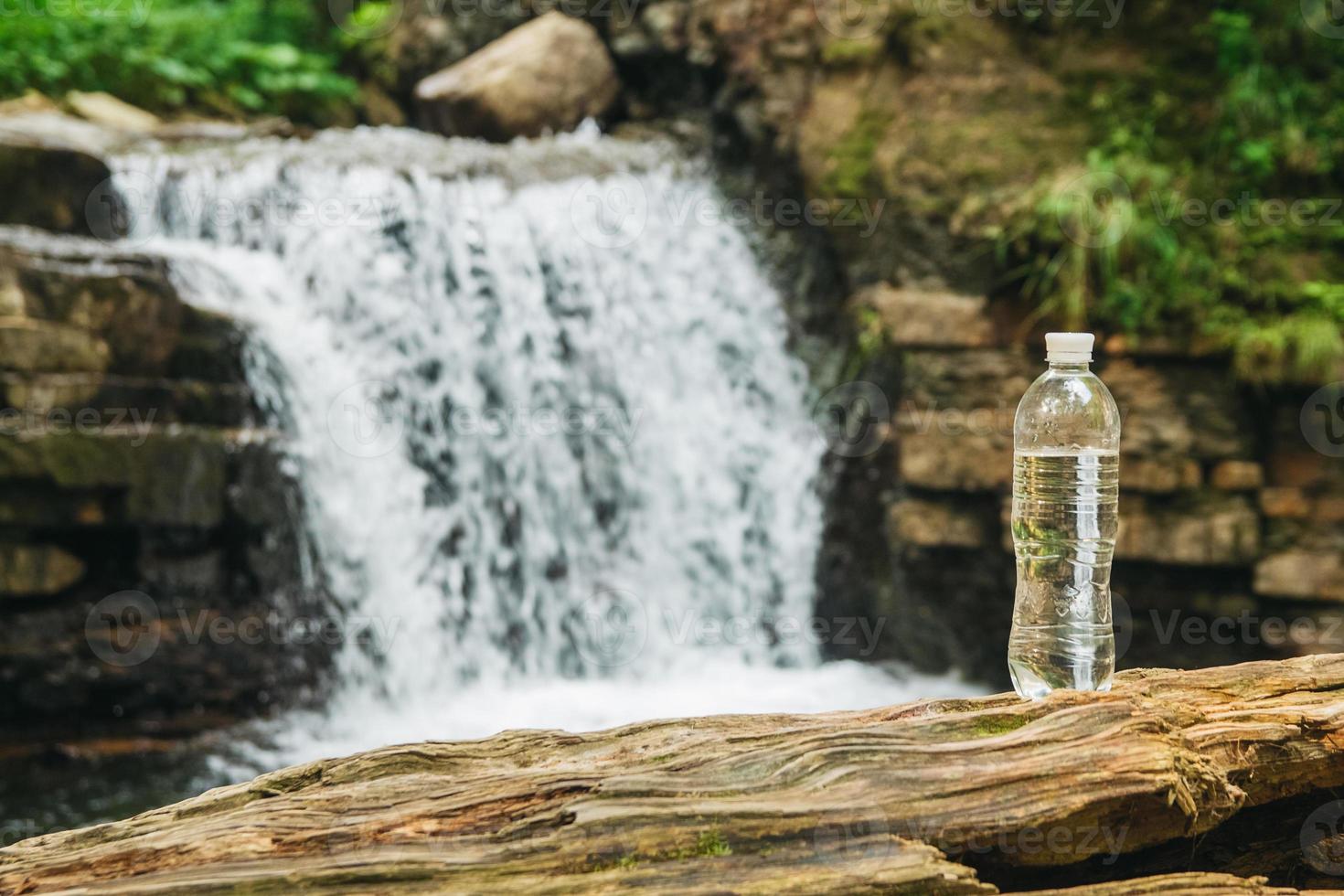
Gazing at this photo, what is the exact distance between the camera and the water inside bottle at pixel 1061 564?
2352mm

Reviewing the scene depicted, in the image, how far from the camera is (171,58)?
10.5m

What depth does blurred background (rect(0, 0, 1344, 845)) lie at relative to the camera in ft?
18.0

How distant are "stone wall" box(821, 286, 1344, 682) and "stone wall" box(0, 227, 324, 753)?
12.1 ft

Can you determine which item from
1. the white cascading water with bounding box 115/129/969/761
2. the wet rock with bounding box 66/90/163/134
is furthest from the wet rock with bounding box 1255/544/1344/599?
Answer: the wet rock with bounding box 66/90/163/134

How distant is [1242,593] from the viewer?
5828 millimetres

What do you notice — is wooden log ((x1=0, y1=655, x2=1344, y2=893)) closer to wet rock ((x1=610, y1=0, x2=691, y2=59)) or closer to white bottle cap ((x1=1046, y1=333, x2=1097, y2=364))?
white bottle cap ((x1=1046, y1=333, x2=1097, y2=364))

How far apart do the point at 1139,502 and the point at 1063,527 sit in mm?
3545

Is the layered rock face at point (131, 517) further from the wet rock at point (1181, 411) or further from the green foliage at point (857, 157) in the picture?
the wet rock at point (1181, 411)

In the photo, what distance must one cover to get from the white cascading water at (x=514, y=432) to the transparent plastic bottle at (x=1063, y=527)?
3.37 metres

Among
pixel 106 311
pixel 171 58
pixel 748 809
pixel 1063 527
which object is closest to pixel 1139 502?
pixel 1063 527

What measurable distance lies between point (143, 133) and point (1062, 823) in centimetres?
918

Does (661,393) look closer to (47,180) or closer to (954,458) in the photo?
(954,458)

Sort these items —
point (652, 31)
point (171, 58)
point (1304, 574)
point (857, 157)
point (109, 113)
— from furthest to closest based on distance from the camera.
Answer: point (171, 58), point (652, 31), point (109, 113), point (857, 157), point (1304, 574)

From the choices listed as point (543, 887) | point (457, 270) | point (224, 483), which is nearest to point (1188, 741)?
point (543, 887)
